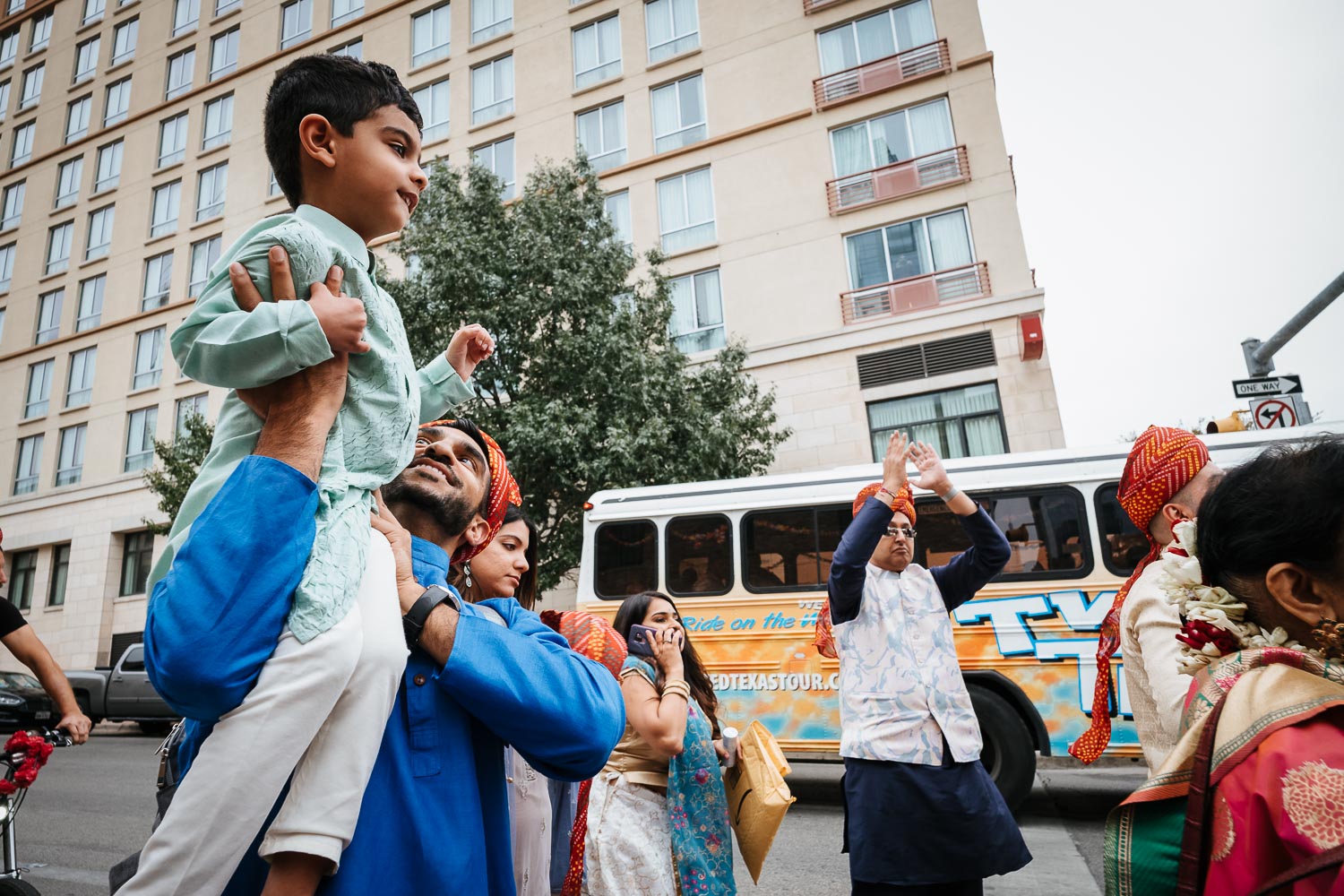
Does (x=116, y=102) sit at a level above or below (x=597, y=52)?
above

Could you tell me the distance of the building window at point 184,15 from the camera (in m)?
28.3

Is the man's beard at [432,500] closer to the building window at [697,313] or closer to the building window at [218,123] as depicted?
the building window at [697,313]

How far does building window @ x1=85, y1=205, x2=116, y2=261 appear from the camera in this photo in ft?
89.6

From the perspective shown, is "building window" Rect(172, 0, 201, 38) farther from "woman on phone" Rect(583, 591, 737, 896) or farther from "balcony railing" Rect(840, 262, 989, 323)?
"woman on phone" Rect(583, 591, 737, 896)

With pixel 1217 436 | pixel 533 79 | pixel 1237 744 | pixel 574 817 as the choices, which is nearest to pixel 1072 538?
pixel 1217 436

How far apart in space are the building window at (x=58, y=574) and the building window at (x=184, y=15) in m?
19.0

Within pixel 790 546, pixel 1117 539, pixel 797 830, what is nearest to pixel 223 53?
pixel 790 546

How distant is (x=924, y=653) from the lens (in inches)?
131

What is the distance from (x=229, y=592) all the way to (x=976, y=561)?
3431 mm

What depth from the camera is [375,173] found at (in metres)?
1.46

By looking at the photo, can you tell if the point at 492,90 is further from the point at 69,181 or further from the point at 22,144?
the point at 22,144

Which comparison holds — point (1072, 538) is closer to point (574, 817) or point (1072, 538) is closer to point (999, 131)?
point (574, 817)

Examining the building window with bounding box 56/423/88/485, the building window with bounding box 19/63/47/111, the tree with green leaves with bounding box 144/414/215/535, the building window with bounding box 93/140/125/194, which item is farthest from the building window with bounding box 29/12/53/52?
the tree with green leaves with bounding box 144/414/215/535

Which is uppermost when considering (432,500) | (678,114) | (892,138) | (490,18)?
(490,18)
